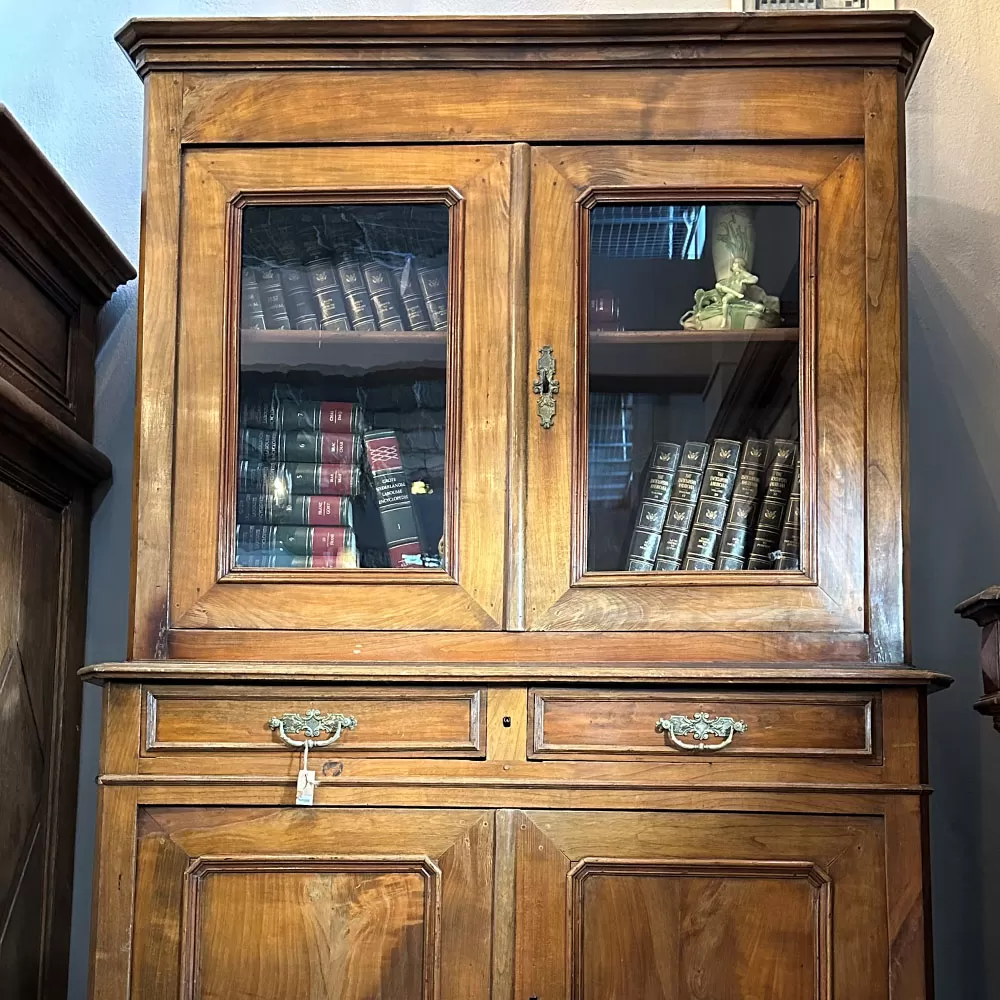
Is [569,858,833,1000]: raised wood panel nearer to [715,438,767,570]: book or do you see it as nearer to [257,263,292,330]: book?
[715,438,767,570]: book

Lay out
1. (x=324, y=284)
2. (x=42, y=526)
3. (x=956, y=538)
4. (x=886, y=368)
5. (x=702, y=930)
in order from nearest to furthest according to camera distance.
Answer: (x=702, y=930)
(x=886, y=368)
(x=324, y=284)
(x=42, y=526)
(x=956, y=538)

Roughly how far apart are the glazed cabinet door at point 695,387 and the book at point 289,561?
0.75 feet

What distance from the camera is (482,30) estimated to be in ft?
5.53

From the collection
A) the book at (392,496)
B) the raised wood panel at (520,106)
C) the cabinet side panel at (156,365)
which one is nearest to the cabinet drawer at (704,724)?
the book at (392,496)

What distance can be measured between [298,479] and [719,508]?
520mm

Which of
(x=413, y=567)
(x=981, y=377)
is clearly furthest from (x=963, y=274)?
(x=413, y=567)

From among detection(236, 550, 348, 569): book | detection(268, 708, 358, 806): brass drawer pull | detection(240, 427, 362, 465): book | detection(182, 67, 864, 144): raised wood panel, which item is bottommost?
detection(268, 708, 358, 806): brass drawer pull

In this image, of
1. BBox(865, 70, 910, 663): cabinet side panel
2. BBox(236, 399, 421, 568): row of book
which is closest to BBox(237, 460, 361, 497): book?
BBox(236, 399, 421, 568): row of book

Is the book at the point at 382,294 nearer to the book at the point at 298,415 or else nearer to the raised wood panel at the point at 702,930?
the book at the point at 298,415

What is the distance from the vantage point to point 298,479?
1.70 metres

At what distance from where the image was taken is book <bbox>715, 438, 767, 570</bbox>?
5.47 feet

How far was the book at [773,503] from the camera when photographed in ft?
5.42

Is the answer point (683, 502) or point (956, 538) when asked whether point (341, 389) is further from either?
point (956, 538)

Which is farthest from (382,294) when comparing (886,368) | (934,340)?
(934,340)
